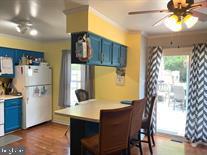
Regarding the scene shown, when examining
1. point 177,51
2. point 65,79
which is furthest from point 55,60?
point 177,51

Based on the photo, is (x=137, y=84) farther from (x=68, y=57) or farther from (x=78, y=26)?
(x=68, y=57)

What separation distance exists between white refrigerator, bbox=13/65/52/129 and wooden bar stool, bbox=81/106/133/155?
2.99 meters

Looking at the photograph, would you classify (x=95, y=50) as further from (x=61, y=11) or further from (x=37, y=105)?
(x=37, y=105)

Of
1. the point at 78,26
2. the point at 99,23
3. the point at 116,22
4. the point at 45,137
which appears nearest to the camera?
the point at 78,26

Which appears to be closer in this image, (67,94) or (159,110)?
(159,110)

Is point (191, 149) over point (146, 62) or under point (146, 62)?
under

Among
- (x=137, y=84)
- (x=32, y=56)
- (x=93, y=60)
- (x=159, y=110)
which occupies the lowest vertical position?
(x=159, y=110)

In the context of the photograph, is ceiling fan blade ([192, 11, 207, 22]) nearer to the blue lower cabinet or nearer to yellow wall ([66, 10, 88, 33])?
yellow wall ([66, 10, 88, 33])

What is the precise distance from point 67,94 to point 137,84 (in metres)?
2.09

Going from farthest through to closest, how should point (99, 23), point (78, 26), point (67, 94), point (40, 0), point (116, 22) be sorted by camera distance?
point (67, 94), point (116, 22), point (99, 23), point (78, 26), point (40, 0)

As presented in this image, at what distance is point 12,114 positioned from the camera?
4375 millimetres

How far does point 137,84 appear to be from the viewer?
148 inches

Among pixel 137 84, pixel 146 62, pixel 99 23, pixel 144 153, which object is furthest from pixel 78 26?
pixel 144 153

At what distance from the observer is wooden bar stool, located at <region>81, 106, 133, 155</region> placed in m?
1.90
